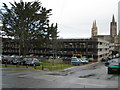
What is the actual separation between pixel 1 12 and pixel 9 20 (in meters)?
2.40

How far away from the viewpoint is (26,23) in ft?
124

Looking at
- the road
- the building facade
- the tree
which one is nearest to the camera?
the road

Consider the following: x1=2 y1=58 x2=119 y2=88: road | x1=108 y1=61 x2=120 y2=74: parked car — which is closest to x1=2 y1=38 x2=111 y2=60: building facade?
x1=108 y1=61 x2=120 y2=74: parked car

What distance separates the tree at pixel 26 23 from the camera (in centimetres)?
3497

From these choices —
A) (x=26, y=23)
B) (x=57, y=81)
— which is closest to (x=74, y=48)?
(x=26, y=23)

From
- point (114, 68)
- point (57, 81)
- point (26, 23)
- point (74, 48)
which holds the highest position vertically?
point (26, 23)

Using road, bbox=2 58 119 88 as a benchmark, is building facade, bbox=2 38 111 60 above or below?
above

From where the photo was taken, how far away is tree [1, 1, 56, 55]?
34969 mm

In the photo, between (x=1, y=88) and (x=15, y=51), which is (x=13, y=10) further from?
(x=15, y=51)

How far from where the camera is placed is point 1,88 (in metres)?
11.3

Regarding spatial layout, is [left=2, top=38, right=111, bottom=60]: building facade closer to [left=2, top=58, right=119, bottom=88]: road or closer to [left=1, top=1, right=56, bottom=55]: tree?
[left=1, top=1, right=56, bottom=55]: tree

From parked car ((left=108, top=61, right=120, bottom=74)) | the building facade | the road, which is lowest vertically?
the road

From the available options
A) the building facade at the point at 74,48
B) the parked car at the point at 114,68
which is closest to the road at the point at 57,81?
the parked car at the point at 114,68

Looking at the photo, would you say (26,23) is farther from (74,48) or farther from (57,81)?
(74,48)
